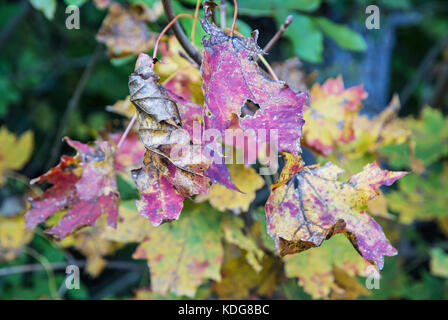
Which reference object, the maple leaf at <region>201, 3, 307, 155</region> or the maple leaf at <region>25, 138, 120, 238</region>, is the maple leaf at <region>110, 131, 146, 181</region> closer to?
the maple leaf at <region>25, 138, 120, 238</region>

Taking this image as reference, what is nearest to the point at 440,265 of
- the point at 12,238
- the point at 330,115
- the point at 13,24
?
the point at 330,115

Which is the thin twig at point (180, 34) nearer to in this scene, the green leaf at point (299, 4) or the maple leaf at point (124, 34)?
the maple leaf at point (124, 34)

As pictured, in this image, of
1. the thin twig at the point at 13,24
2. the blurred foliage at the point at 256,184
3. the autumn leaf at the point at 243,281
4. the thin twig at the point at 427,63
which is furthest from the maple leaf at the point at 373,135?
the thin twig at the point at 13,24

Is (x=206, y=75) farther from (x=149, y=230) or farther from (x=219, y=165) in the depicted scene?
(x=149, y=230)

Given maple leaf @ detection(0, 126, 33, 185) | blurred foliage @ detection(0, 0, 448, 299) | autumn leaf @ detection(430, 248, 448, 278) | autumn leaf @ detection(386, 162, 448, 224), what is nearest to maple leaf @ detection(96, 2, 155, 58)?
blurred foliage @ detection(0, 0, 448, 299)

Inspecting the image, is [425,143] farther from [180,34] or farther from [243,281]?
[180,34]

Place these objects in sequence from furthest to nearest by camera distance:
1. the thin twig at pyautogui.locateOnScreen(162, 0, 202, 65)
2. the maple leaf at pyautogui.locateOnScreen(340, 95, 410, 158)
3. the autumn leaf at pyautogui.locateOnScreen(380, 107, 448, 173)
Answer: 1. the autumn leaf at pyautogui.locateOnScreen(380, 107, 448, 173)
2. the maple leaf at pyautogui.locateOnScreen(340, 95, 410, 158)
3. the thin twig at pyautogui.locateOnScreen(162, 0, 202, 65)
